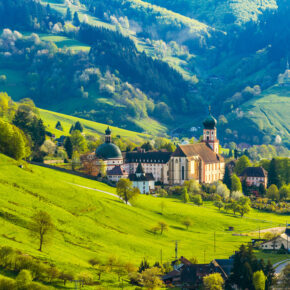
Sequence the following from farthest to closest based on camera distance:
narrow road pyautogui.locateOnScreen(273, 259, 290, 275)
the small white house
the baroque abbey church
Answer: the baroque abbey church < the small white house < narrow road pyautogui.locateOnScreen(273, 259, 290, 275)

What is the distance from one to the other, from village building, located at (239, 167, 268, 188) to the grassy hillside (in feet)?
118

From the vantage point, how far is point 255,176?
18712 centimetres

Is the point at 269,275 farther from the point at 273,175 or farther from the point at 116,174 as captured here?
the point at 273,175

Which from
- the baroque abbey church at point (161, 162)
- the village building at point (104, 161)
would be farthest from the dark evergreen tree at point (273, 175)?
the village building at point (104, 161)

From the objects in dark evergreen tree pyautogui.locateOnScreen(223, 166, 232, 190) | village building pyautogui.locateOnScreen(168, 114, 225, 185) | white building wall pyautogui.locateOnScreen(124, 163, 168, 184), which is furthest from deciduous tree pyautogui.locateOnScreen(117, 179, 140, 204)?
dark evergreen tree pyautogui.locateOnScreen(223, 166, 232, 190)

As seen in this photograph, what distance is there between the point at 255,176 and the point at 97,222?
82.9 m

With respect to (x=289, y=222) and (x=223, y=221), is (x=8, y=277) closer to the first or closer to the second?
(x=223, y=221)

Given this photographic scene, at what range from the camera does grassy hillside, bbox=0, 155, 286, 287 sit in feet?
306

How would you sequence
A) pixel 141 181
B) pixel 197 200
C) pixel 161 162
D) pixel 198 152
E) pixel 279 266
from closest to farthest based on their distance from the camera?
pixel 279 266
pixel 197 200
pixel 141 181
pixel 161 162
pixel 198 152

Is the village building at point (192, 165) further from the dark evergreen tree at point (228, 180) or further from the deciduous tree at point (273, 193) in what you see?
the deciduous tree at point (273, 193)

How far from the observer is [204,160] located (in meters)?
190

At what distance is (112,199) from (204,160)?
60.1 metres

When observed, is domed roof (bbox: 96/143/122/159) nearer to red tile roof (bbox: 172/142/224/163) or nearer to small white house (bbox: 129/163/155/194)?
small white house (bbox: 129/163/155/194)

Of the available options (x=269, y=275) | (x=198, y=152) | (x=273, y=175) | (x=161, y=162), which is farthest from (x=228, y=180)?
(x=269, y=275)
